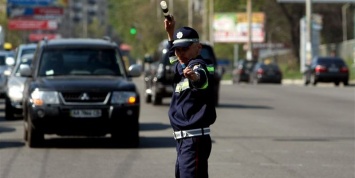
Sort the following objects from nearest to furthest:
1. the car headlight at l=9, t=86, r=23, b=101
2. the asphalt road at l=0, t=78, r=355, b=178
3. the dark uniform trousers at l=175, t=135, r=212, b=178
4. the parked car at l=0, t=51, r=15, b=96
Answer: the dark uniform trousers at l=175, t=135, r=212, b=178 < the asphalt road at l=0, t=78, r=355, b=178 < the car headlight at l=9, t=86, r=23, b=101 < the parked car at l=0, t=51, r=15, b=96

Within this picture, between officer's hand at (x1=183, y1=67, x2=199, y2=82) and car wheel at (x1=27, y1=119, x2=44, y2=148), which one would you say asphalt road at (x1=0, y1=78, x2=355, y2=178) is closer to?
car wheel at (x1=27, y1=119, x2=44, y2=148)

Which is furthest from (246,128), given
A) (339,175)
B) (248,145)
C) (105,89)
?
(339,175)

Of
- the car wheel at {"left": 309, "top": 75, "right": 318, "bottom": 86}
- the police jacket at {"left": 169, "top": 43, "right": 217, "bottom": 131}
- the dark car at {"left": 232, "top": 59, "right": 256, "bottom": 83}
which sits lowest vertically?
the dark car at {"left": 232, "top": 59, "right": 256, "bottom": 83}

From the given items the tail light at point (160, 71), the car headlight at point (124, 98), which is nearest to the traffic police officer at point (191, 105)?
the car headlight at point (124, 98)

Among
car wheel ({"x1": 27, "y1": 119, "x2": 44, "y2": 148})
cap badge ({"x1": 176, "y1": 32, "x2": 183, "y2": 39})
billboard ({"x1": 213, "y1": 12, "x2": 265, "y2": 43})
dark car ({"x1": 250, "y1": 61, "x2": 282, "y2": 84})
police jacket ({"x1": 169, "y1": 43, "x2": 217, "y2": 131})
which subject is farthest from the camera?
billboard ({"x1": 213, "y1": 12, "x2": 265, "y2": 43})

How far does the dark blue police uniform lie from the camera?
28.9 feet

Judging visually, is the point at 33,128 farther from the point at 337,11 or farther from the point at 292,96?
the point at 337,11

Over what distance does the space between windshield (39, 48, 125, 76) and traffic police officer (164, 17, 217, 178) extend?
9.39m

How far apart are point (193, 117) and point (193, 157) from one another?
0.34m

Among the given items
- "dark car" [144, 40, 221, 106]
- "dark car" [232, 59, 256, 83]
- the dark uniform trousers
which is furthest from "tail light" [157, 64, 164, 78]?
"dark car" [232, 59, 256, 83]

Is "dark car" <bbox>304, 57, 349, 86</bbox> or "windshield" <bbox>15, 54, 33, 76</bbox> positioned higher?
"windshield" <bbox>15, 54, 33, 76</bbox>

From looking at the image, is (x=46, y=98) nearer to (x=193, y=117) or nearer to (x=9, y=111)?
(x=193, y=117)

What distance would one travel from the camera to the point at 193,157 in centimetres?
883

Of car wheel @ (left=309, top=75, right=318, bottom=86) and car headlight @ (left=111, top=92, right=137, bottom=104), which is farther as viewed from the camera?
car wheel @ (left=309, top=75, right=318, bottom=86)
